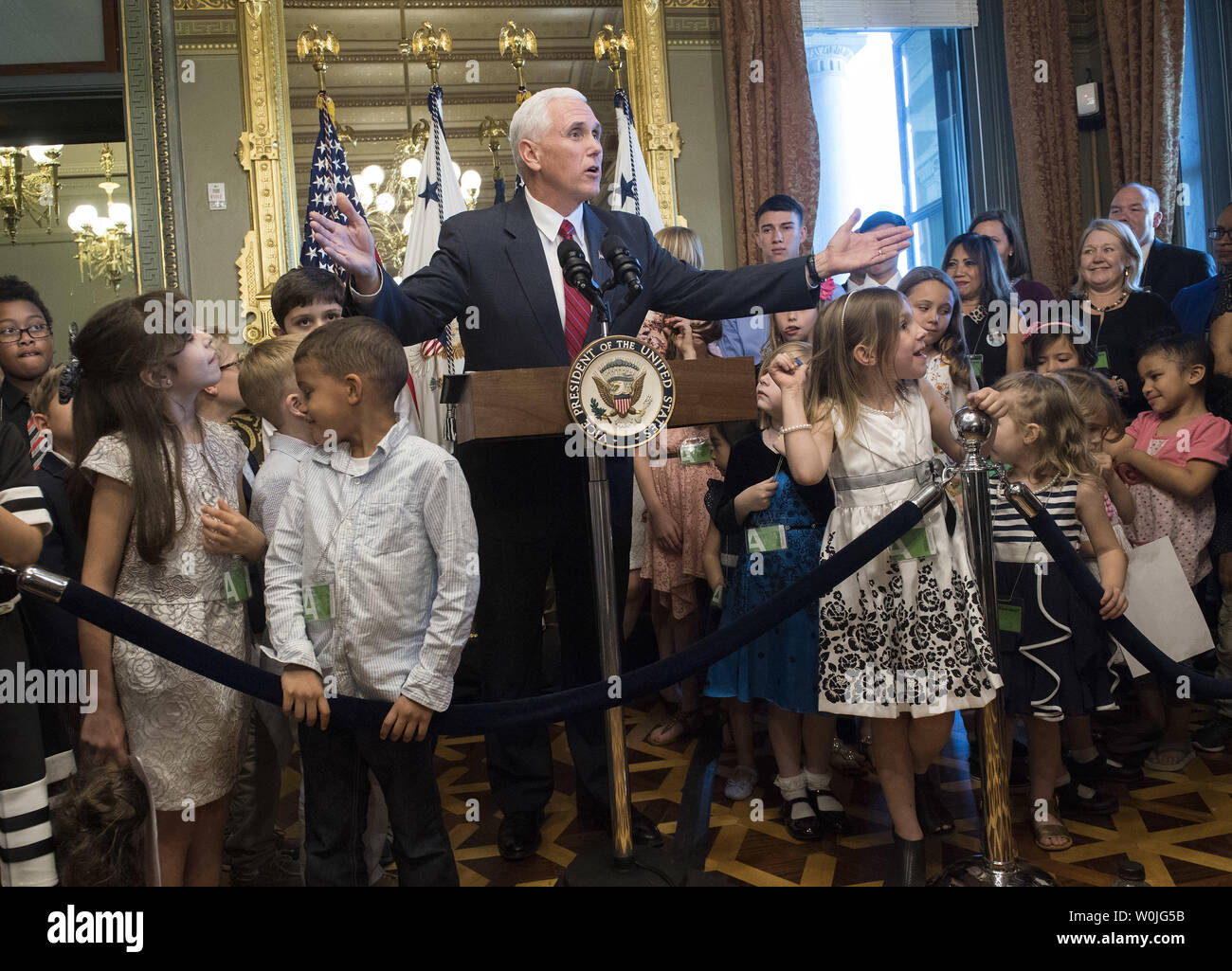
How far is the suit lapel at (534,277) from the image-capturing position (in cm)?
251

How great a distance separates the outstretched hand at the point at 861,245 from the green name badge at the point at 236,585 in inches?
56.8

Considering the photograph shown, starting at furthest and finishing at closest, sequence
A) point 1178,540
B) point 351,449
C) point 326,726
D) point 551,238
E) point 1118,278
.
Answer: point 1118,278 < point 1178,540 < point 551,238 < point 351,449 < point 326,726

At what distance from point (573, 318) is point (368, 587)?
0.96m

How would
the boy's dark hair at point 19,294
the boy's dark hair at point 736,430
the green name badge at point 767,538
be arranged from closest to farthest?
the green name badge at point 767,538
the boy's dark hair at point 736,430
the boy's dark hair at point 19,294

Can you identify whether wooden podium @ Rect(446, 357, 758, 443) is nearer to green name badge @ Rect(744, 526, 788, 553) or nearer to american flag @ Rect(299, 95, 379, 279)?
green name badge @ Rect(744, 526, 788, 553)

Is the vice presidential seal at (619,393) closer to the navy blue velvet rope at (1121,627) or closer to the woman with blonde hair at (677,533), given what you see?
the navy blue velvet rope at (1121,627)

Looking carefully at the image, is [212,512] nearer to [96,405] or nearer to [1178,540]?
[96,405]

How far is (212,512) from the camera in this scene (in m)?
2.04

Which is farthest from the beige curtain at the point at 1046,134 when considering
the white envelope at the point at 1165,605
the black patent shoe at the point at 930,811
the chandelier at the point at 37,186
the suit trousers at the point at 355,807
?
the chandelier at the point at 37,186

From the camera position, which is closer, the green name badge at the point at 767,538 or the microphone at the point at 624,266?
the microphone at the point at 624,266

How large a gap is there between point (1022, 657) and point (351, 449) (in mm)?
1721

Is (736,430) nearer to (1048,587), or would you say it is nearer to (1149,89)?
(1048,587)

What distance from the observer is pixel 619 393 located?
1930mm
